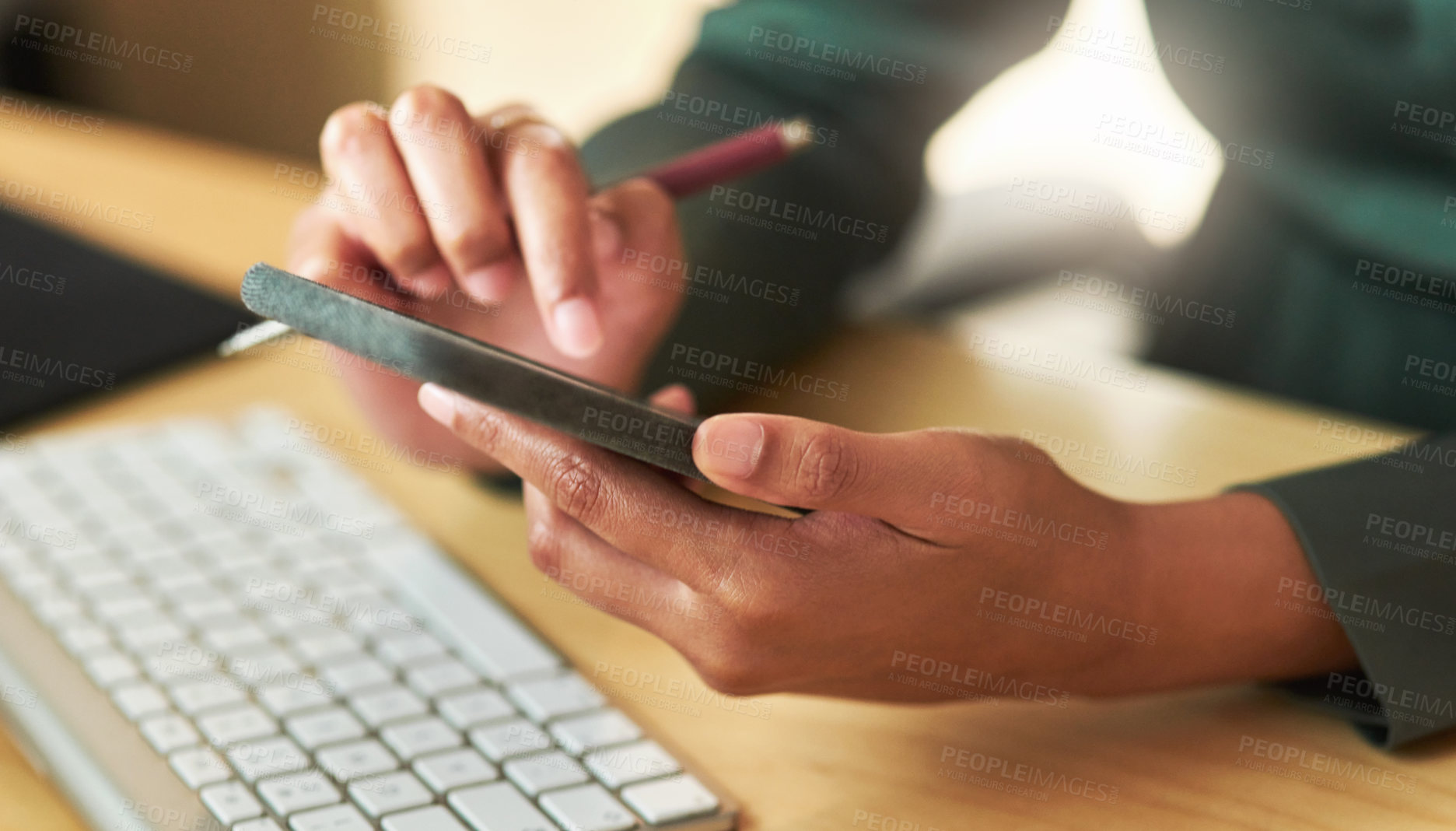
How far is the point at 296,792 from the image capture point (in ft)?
1.27

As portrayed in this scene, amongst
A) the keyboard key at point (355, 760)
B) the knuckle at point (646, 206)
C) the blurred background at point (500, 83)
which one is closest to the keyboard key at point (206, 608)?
the keyboard key at point (355, 760)

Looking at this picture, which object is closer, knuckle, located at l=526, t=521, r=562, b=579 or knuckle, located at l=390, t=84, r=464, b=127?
knuckle, located at l=526, t=521, r=562, b=579

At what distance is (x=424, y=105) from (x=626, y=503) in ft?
0.98

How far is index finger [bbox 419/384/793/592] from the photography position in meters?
0.39

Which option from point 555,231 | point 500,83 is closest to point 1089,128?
point 555,231

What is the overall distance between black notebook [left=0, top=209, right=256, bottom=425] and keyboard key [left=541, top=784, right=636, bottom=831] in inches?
19.3

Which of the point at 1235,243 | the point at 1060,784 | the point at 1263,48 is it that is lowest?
the point at 1060,784

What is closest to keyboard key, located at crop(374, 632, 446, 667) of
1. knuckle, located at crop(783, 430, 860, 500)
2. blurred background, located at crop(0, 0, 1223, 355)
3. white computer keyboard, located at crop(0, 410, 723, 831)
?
white computer keyboard, located at crop(0, 410, 723, 831)

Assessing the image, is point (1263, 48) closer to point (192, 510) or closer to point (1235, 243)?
point (1235, 243)

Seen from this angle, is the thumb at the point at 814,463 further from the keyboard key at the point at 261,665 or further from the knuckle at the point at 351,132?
the knuckle at the point at 351,132

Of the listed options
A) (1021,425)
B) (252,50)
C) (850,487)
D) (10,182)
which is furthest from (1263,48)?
(252,50)

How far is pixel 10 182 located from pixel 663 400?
79 cm

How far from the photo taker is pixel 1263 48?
952 mm

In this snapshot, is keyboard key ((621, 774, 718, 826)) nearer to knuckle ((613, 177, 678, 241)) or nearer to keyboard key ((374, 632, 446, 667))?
keyboard key ((374, 632, 446, 667))
